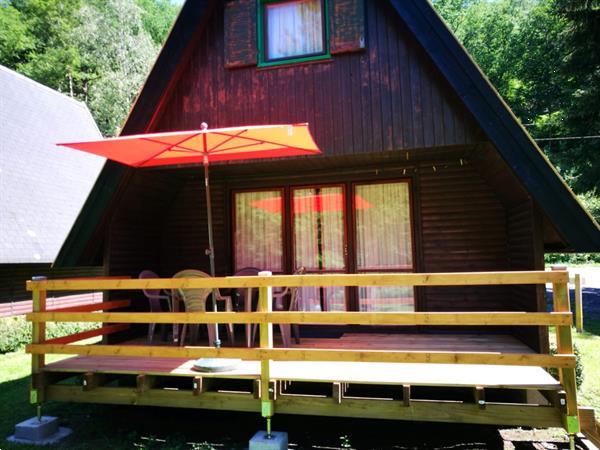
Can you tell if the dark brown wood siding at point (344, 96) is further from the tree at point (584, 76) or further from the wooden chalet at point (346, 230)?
the tree at point (584, 76)

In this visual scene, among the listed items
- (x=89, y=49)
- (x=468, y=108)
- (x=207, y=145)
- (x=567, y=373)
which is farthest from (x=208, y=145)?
(x=89, y=49)

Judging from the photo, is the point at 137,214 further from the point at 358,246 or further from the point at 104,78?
the point at 104,78

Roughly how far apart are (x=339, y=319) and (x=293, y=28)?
3.91 metres

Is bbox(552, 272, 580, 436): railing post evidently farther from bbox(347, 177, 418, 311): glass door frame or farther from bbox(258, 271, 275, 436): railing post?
bbox(347, 177, 418, 311): glass door frame

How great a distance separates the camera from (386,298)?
629 centimetres

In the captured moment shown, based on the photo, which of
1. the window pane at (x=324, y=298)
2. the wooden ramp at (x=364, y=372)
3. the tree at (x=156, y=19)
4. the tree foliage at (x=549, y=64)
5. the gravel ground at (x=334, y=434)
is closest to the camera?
the wooden ramp at (x=364, y=372)

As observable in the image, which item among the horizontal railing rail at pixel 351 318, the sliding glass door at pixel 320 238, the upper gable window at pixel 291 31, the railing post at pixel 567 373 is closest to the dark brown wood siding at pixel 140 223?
the horizontal railing rail at pixel 351 318

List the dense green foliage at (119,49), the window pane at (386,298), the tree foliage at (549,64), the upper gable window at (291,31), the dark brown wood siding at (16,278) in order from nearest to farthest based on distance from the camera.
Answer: the upper gable window at (291,31) → the window pane at (386,298) → the dark brown wood siding at (16,278) → the tree foliage at (549,64) → the dense green foliage at (119,49)

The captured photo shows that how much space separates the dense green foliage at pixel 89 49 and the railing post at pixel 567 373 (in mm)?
23699

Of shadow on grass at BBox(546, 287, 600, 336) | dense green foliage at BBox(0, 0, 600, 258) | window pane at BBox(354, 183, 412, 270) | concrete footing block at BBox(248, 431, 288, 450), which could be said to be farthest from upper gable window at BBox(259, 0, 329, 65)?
dense green foliage at BBox(0, 0, 600, 258)

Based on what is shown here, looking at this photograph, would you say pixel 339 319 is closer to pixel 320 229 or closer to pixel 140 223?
pixel 320 229

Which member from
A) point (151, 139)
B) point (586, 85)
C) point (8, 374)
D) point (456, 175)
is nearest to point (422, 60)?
point (456, 175)

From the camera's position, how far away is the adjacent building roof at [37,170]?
10.2 metres

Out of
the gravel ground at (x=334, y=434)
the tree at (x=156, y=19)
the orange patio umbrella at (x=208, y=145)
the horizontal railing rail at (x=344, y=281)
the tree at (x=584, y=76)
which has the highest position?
the tree at (x=156, y=19)
